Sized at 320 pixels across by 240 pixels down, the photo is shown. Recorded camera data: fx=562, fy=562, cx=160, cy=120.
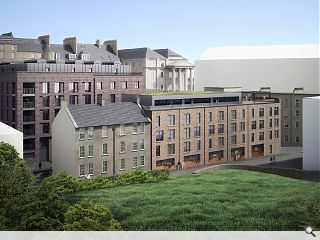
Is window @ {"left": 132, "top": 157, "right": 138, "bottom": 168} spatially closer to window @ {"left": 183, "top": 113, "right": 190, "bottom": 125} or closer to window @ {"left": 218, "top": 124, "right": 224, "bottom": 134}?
window @ {"left": 183, "top": 113, "right": 190, "bottom": 125}

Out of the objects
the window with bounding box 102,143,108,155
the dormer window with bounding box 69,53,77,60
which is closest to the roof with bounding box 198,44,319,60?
the dormer window with bounding box 69,53,77,60

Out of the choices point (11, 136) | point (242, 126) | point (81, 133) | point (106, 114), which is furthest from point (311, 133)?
point (11, 136)

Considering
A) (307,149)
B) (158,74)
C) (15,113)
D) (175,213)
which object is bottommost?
(175,213)

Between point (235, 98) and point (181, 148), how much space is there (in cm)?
172

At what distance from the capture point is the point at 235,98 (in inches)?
455

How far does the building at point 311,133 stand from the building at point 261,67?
42 cm

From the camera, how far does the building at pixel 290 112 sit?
1121cm

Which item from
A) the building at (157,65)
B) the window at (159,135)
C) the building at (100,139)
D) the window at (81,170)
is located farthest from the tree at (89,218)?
the building at (157,65)

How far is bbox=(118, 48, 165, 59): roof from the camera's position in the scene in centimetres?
1064

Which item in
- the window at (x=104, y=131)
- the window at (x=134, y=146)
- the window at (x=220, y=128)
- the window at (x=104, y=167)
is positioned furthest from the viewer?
the window at (x=220, y=128)

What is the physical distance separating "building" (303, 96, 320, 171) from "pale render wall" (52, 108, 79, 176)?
14.5ft

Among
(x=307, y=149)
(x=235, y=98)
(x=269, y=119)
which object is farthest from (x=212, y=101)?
(x=307, y=149)

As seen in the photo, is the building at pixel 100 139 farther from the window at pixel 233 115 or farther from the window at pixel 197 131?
the window at pixel 233 115

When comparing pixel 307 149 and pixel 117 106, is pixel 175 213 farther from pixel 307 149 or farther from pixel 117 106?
pixel 307 149
